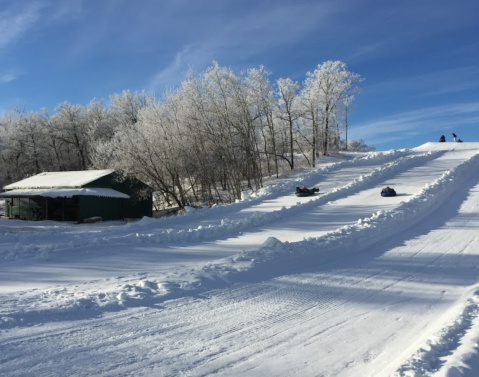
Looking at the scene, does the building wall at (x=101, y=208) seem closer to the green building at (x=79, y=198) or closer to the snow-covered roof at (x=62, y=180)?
the green building at (x=79, y=198)

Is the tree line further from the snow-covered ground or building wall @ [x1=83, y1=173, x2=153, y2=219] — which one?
the snow-covered ground

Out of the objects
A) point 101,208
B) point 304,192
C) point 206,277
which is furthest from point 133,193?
point 206,277

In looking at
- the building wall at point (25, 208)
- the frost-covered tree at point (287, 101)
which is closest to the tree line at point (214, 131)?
the frost-covered tree at point (287, 101)

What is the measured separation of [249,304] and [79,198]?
24.9 m

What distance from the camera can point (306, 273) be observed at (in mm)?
6887

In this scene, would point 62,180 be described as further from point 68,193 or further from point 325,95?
point 325,95

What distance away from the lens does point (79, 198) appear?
2709 cm

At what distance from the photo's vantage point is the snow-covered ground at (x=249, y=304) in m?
3.59

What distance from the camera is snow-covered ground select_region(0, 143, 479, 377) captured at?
141 inches

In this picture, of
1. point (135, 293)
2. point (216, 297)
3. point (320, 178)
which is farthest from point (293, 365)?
point (320, 178)

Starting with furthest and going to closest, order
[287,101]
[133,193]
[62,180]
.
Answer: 1. [287,101]
2. [133,193]
3. [62,180]

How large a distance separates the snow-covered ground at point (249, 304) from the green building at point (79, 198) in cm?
1700

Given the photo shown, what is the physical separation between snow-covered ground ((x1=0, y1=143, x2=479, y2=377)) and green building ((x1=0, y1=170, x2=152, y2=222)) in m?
17.0

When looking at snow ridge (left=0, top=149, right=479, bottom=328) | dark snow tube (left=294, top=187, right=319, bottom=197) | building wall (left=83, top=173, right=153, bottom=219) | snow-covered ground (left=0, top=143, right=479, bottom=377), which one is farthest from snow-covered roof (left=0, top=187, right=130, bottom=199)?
snow ridge (left=0, top=149, right=479, bottom=328)
